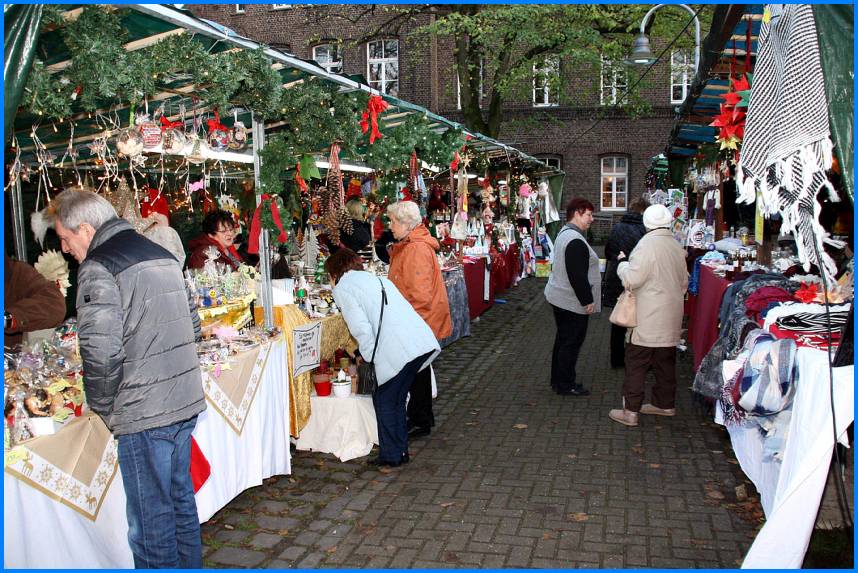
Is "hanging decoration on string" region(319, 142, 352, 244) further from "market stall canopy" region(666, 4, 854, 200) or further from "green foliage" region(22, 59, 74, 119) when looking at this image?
"market stall canopy" region(666, 4, 854, 200)

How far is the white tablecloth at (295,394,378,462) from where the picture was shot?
4.96m

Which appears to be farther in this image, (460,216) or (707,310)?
Result: (460,216)

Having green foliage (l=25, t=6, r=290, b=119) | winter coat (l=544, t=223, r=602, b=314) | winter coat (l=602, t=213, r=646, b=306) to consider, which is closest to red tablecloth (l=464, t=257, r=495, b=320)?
winter coat (l=602, t=213, r=646, b=306)

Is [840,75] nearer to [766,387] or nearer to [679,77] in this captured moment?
[766,387]

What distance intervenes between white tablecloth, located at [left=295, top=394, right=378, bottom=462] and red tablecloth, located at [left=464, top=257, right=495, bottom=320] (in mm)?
5047

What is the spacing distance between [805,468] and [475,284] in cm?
778

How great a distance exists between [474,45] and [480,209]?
714cm

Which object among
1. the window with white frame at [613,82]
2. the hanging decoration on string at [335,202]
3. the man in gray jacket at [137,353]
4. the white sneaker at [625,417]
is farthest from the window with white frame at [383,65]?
the man in gray jacket at [137,353]

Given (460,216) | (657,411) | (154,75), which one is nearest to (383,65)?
(460,216)

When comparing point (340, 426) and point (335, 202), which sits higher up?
point (335, 202)

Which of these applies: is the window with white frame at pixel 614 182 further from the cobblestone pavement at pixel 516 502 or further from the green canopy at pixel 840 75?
the green canopy at pixel 840 75

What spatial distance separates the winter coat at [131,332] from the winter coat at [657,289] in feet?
11.5

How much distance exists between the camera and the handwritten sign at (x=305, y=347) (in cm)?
479

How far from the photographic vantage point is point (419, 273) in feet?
17.0
